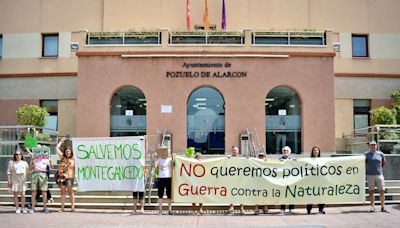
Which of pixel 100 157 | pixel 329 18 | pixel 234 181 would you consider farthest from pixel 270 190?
pixel 329 18

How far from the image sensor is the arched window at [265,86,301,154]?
78.8 feet

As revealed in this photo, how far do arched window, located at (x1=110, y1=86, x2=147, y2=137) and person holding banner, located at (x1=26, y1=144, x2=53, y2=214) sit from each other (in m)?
A: 8.11

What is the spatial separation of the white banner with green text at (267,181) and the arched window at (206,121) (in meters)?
8.69

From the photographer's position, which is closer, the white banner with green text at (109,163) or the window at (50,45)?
the white banner with green text at (109,163)

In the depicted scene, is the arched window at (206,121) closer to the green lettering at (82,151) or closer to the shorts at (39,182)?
the green lettering at (82,151)

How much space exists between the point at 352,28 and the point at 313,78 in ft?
25.6

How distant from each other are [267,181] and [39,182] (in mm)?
6979

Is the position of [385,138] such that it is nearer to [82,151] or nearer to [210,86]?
[210,86]

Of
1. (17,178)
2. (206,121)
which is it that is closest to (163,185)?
(17,178)

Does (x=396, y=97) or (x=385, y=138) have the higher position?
(x=396, y=97)

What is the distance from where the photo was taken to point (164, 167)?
15.0m

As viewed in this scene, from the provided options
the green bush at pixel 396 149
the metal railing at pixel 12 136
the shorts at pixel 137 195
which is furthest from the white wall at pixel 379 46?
the shorts at pixel 137 195

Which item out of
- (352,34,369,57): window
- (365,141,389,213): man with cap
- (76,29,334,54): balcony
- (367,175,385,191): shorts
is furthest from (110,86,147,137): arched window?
(352,34,369,57): window

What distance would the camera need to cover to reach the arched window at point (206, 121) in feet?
78.2
